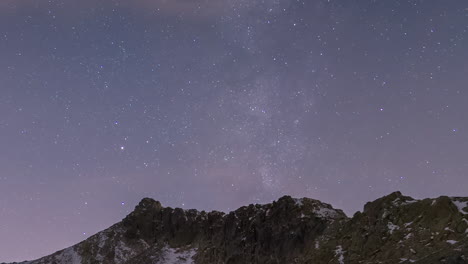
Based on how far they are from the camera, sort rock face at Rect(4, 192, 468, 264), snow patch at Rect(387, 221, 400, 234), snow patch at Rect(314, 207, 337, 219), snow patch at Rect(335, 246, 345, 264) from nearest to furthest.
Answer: rock face at Rect(4, 192, 468, 264)
snow patch at Rect(387, 221, 400, 234)
snow patch at Rect(335, 246, 345, 264)
snow patch at Rect(314, 207, 337, 219)

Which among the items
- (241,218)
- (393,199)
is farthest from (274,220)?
(393,199)

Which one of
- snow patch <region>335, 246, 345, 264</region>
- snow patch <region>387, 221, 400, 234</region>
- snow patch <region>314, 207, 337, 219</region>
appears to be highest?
snow patch <region>314, 207, 337, 219</region>

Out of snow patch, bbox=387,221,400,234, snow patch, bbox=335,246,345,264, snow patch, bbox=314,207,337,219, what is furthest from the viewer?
snow patch, bbox=314,207,337,219

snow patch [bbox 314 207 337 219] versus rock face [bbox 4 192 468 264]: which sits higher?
snow patch [bbox 314 207 337 219]

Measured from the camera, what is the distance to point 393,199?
118188 mm

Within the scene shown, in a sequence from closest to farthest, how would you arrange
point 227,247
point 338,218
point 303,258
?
point 303,258 → point 338,218 → point 227,247

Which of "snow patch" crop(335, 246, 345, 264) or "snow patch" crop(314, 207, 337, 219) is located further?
"snow patch" crop(314, 207, 337, 219)

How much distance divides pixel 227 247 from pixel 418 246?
337 ft

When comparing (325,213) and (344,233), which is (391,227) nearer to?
(344,233)

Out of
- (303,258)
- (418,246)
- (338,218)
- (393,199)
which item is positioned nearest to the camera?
(418,246)

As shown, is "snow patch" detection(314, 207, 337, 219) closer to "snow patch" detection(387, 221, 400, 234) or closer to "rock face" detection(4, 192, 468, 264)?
"rock face" detection(4, 192, 468, 264)

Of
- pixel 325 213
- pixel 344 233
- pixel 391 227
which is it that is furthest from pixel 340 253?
pixel 325 213

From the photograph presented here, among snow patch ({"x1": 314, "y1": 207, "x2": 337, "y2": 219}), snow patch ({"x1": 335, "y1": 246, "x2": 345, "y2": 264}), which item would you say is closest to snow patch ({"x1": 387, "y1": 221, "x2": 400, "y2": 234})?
snow patch ({"x1": 335, "y1": 246, "x2": 345, "y2": 264})

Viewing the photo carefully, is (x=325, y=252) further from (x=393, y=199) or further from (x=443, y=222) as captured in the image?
(x=443, y=222)
